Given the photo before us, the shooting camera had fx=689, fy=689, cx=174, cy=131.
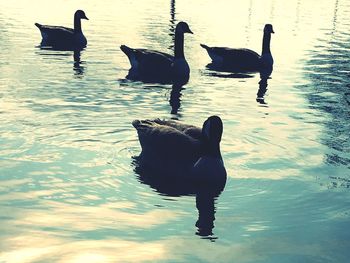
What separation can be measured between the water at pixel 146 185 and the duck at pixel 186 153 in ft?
1.50

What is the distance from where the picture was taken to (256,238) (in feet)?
35.0

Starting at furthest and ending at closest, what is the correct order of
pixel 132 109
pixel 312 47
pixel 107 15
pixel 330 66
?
pixel 107 15 → pixel 312 47 → pixel 330 66 → pixel 132 109

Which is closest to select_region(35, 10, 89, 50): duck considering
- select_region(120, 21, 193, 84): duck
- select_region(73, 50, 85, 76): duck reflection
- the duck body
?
select_region(73, 50, 85, 76): duck reflection

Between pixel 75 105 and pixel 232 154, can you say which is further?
pixel 75 105

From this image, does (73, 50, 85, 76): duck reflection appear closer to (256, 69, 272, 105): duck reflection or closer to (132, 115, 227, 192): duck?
(256, 69, 272, 105): duck reflection

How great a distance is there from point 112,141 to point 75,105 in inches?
173

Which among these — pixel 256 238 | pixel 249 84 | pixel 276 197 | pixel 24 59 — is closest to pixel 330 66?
pixel 249 84

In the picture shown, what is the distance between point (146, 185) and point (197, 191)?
0.96 meters

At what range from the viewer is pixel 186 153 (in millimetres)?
13219

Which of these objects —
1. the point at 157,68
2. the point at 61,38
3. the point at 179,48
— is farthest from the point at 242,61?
the point at 61,38

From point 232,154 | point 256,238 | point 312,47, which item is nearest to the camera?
point 256,238

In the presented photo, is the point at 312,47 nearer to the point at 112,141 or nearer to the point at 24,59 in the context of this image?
the point at 24,59

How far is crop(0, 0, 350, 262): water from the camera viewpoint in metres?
10.3

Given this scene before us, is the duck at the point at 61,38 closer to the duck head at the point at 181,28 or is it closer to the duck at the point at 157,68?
the duck head at the point at 181,28
